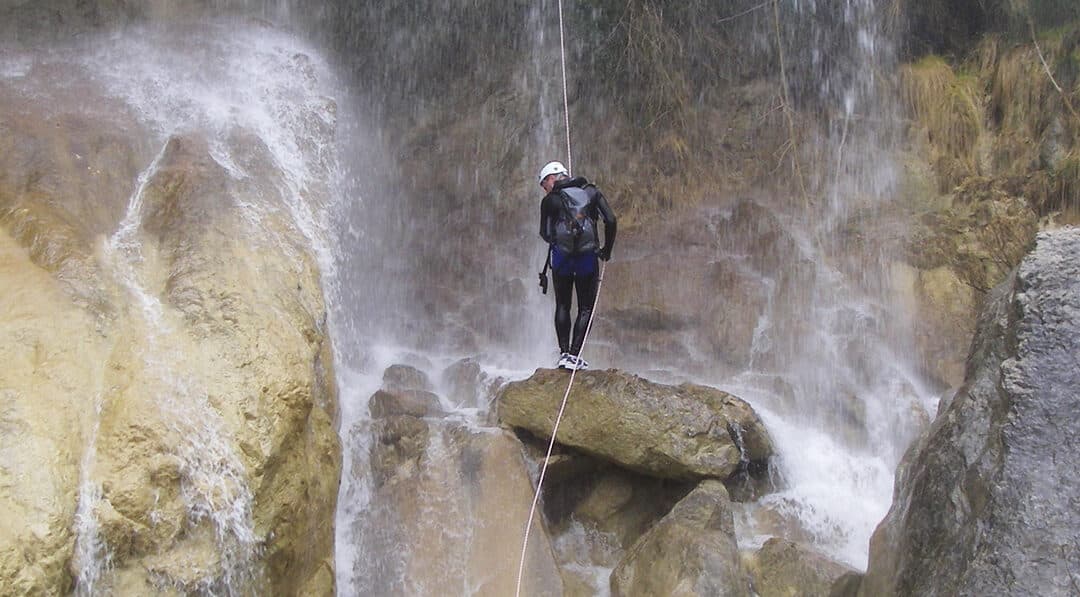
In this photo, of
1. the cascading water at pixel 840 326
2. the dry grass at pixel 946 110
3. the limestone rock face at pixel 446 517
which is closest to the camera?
the limestone rock face at pixel 446 517

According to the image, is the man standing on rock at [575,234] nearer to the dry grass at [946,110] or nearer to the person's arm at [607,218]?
the person's arm at [607,218]

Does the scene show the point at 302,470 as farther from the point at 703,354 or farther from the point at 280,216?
the point at 703,354

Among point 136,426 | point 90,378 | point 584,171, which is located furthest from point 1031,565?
point 584,171

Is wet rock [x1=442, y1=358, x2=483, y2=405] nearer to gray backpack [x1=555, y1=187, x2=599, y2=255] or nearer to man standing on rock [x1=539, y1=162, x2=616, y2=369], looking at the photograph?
man standing on rock [x1=539, y1=162, x2=616, y2=369]

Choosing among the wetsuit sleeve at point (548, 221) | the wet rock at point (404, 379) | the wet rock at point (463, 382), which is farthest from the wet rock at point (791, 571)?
the wet rock at point (404, 379)

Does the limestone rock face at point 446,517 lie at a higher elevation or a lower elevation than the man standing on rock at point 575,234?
lower

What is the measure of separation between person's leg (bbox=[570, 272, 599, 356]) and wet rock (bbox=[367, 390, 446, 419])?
1307 mm

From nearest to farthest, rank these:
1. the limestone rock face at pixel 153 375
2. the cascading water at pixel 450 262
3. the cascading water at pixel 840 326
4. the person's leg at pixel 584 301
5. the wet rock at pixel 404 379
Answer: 1. the limestone rock face at pixel 153 375
2. the cascading water at pixel 450 262
3. the person's leg at pixel 584 301
4. the cascading water at pixel 840 326
5. the wet rock at pixel 404 379

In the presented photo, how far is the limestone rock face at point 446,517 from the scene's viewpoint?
6.21 metres

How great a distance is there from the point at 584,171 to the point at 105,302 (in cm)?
572

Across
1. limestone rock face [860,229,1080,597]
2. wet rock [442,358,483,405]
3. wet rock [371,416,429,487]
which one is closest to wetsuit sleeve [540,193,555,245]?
wet rock [371,416,429,487]

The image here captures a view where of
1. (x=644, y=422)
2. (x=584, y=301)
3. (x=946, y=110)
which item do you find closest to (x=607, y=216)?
(x=584, y=301)

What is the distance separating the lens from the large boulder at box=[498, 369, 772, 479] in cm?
674

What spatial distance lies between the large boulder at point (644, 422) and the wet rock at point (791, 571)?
29.2 inches
